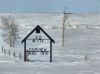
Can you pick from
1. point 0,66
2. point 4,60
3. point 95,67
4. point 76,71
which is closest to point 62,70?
point 76,71

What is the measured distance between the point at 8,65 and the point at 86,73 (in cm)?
683

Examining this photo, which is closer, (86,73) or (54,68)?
(86,73)

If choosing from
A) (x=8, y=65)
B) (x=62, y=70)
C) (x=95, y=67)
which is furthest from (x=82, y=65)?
(x=8, y=65)

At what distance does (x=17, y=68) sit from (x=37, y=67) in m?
1.54

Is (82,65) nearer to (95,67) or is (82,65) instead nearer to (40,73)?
(95,67)

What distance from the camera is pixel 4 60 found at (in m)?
31.8

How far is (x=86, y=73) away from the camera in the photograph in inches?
944

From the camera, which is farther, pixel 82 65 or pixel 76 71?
pixel 82 65

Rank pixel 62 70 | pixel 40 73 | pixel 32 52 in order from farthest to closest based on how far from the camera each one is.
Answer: pixel 32 52 < pixel 62 70 < pixel 40 73

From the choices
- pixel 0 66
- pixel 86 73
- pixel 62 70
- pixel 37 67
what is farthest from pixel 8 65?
pixel 86 73

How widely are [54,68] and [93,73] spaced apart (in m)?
3.52

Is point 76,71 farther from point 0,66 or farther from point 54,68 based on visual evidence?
point 0,66

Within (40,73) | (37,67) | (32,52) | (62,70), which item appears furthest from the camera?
(32,52)

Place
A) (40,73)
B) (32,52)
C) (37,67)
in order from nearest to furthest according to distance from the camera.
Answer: (40,73)
(37,67)
(32,52)
